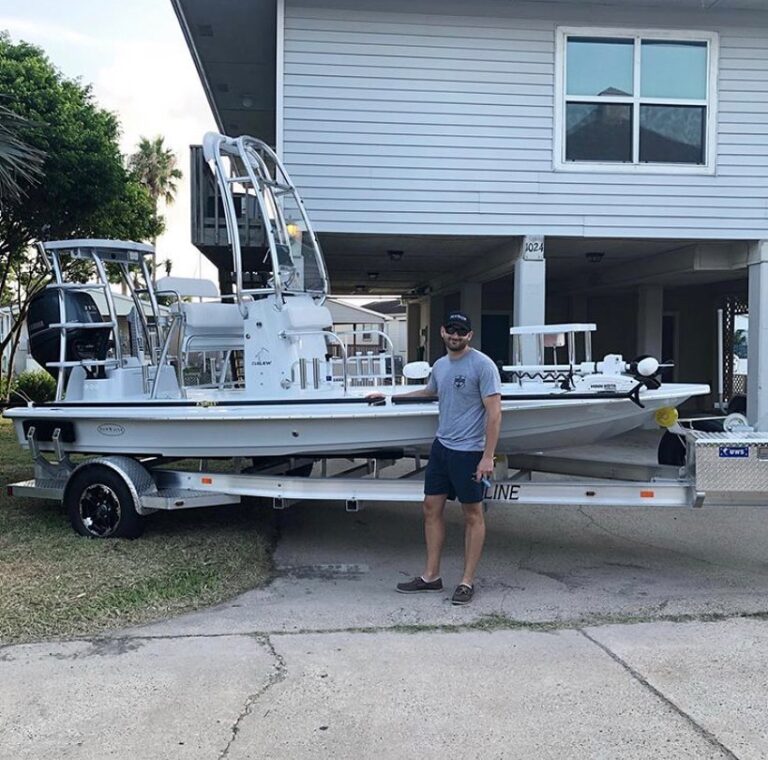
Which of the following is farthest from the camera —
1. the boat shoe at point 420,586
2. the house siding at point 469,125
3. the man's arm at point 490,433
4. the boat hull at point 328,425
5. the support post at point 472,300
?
the support post at point 472,300

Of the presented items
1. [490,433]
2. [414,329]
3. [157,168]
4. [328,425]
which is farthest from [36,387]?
[157,168]

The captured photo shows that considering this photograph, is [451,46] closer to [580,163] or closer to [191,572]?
[580,163]

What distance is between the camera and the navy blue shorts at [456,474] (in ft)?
16.2

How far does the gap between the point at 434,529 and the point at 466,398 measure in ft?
2.97

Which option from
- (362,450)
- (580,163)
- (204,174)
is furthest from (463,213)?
(362,450)

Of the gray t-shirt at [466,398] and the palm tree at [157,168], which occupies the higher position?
the palm tree at [157,168]

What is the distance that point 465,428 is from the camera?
4961 mm

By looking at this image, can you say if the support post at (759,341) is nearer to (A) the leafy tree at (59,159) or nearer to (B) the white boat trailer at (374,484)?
(B) the white boat trailer at (374,484)

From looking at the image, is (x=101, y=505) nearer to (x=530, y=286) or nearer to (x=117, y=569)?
(x=117, y=569)

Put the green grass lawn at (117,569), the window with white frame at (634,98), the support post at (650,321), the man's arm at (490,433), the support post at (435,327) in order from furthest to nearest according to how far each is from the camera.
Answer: the support post at (435,327) < the support post at (650,321) < the window with white frame at (634,98) < the man's arm at (490,433) < the green grass lawn at (117,569)

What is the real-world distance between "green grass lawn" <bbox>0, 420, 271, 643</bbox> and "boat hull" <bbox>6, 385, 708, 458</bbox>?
77 centimetres

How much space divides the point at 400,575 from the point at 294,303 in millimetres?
2297

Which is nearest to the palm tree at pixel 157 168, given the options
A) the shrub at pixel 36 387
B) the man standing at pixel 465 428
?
the shrub at pixel 36 387

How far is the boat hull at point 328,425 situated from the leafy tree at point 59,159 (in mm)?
8159
